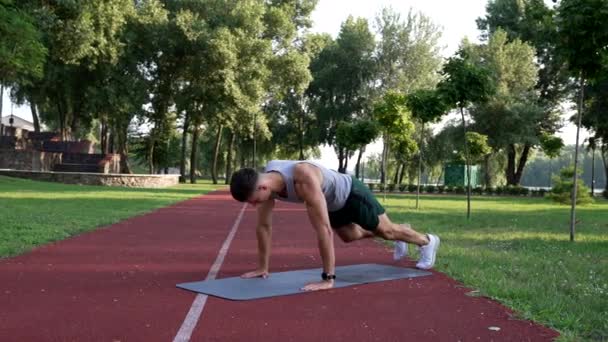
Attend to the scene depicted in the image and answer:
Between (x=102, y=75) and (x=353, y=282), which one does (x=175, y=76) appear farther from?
(x=353, y=282)

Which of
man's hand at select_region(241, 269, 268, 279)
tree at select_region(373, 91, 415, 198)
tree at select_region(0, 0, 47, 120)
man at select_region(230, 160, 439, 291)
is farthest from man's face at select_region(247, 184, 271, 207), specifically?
tree at select_region(373, 91, 415, 198)

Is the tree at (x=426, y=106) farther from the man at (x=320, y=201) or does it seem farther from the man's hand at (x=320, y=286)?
the man's hand at (x=320, y=286)

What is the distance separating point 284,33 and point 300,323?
45279 millimetres

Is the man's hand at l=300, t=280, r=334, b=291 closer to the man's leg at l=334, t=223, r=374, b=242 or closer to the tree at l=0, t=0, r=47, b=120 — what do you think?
the man's leg at l=334, t=223, r=374, b=242

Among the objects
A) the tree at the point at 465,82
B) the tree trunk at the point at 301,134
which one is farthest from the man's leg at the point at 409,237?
the tree trunk at the point at 301,134

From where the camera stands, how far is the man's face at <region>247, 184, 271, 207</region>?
5.59m

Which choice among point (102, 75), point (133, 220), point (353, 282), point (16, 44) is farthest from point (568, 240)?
point (102, 75)

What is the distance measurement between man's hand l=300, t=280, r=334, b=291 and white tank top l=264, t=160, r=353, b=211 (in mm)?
769

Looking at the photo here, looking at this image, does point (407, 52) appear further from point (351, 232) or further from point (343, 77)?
point (351, 232)

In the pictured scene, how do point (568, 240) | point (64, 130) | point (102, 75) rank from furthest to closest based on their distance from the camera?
1. point (64, 130)
2. point (102, 75)
3. point (568, 240)

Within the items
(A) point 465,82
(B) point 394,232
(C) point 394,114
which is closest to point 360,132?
(C) point 394,114

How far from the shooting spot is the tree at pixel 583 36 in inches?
442

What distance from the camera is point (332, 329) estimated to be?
4.54m

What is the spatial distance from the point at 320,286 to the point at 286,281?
0.60 metres
